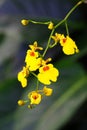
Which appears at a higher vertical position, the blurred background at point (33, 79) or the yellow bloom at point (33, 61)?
the blurred background at point (33, 79)

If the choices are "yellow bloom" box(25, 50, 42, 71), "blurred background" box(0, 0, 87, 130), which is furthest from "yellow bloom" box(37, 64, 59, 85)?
"blurred background" box(0, 0, 87, 130)

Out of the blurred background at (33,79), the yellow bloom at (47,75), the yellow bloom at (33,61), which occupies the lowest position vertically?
the yellow bloom at (47,75)

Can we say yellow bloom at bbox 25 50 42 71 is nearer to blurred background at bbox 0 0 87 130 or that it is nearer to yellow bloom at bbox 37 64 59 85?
yellow bloom at bbox 37 64 59 85

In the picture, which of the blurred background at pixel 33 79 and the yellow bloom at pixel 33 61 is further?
the blurred background at pixel 33 79

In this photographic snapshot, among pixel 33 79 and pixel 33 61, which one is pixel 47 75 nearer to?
pixel 33 61

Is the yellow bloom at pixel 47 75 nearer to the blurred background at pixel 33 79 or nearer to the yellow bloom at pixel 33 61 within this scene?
the yellow bloom at pixel 33 61

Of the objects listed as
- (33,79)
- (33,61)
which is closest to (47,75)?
(33,61)

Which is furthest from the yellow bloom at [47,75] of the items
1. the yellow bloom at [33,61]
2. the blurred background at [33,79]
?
the blurred background at [33,79]

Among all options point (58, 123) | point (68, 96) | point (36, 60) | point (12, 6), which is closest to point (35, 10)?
point (12, 6)
